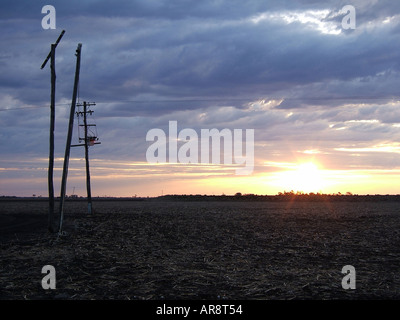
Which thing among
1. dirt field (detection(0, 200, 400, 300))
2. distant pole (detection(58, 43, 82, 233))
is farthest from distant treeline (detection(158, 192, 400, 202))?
distant pole (detection(58, 43, 82, 233))

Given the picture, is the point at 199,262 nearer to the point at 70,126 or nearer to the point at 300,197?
the point at 70,126

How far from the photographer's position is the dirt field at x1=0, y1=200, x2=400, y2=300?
39.0 feet

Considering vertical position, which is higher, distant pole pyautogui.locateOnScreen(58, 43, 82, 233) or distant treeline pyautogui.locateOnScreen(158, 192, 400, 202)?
distant pole pyautogui.locateOnScreen(58, 43, 82, 233)

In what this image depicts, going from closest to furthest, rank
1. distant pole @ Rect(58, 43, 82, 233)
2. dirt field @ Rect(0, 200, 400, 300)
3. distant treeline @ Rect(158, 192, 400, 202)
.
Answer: dirt field @ Rect(0, 200, 400, 300)
distant pole @ Rect(58, 43, 82, 233)
distant treeline @ Rect(158, 192, 400, 202)

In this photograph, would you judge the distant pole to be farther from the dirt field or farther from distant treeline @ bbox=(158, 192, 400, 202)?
distant treeline @ bbox=(158, 192, 400, 202)

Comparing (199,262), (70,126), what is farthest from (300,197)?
(199,262)

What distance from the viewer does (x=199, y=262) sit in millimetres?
16203

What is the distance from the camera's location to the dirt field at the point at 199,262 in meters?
11.9

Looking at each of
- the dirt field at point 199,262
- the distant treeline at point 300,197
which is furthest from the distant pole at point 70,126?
the distant treeline at point 300,197

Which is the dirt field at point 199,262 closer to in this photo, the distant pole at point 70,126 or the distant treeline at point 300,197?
the distant pole at point 70,126
